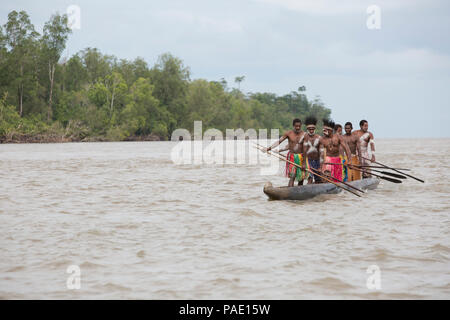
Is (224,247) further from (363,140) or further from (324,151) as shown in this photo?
(363,140)

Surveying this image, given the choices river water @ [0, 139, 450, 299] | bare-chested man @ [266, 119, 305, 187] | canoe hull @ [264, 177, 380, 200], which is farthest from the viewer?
bare-chested man @ [266, 119, 305, 187]

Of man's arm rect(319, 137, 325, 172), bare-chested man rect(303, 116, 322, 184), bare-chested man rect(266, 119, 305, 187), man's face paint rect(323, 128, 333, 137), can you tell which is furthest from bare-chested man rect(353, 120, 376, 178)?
bare-chested man rect(266, 119, 305, 187)

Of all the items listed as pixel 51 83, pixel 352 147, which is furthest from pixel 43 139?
pixel 352 147

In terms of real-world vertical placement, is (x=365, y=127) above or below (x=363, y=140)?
above

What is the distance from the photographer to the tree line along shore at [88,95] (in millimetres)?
64125

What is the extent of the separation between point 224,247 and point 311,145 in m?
4.95

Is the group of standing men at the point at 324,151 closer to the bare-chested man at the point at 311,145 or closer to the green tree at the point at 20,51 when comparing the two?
the bare-chested man at the point at 311,145

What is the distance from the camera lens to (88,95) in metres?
73.2

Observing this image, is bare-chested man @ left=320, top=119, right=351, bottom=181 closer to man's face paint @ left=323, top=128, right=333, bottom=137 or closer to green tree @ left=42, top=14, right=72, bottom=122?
man's face paint @ left=323, top=128, right=333, bottom=137

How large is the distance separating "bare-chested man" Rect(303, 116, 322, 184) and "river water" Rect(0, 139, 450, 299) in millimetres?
879

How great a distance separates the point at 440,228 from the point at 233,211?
3.99 meters

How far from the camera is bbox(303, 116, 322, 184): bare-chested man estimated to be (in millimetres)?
11281

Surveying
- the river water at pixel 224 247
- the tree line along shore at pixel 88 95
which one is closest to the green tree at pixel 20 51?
the tree line along shore at pixel 88 95
